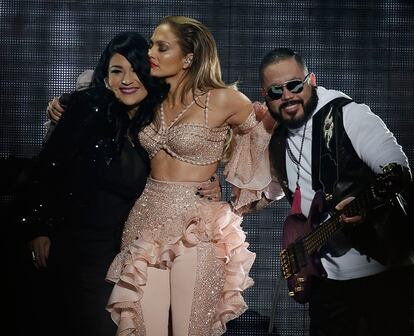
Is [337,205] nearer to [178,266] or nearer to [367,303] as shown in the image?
[367,303]

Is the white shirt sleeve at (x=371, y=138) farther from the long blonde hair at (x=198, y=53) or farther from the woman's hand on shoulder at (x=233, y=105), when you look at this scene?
the long blonde hair at (x=198, y=53)

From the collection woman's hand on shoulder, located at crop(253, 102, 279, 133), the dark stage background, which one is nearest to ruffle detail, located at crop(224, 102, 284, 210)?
woman's hand on shoulder, located at crop(253, 102, 279, 133)

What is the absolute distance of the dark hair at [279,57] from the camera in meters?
4.06

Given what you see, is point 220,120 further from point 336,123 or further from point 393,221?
point 393,221

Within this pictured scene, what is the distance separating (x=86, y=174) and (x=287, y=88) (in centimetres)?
103

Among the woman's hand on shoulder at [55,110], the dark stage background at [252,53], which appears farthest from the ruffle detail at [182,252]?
the woman's hand on shoulder at [55,110]

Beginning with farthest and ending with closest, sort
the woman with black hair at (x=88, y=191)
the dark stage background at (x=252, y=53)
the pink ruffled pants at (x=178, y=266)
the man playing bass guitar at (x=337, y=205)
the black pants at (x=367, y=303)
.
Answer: the dark stage background at (x=252, y=53), the woman with black hair at (x=88, y=191), the black pants at (x=367, y=303), the man playing bass guitar at (x=337, y=205), the pink ruffled pants at (x=178, y=266)

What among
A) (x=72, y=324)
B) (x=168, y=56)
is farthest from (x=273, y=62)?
(x=72, y=324)

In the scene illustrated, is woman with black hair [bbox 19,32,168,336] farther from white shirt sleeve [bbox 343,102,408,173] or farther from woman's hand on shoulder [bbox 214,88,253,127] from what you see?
white shirt sleeve [bbox 343,102,408,173]

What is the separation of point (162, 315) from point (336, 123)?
1131 mm

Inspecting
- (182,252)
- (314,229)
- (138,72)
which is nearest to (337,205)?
(314,229)

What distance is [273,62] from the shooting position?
13.4 feet

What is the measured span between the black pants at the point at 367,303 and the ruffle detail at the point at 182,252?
38 centimetres

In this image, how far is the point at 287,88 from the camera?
13.1 ft
